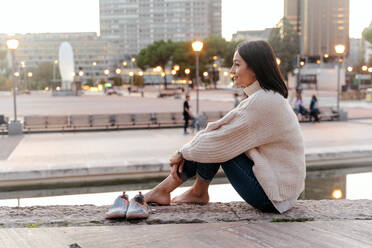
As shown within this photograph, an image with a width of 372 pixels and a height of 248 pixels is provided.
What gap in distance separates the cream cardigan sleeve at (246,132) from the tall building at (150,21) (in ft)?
602

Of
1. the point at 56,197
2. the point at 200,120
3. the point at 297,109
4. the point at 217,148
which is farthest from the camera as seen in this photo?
the point at 297,109

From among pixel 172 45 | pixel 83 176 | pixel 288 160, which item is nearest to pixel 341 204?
pixel 288 160

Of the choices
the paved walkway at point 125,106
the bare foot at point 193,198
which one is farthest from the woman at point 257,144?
the paved walkway at point 125,106

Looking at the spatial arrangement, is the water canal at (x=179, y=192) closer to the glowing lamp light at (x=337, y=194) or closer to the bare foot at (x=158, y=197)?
the glowing lamp light at (x=337, y=194)

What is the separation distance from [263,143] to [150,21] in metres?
188

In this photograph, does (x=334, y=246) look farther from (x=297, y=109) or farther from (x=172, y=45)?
(x=172, y=45)

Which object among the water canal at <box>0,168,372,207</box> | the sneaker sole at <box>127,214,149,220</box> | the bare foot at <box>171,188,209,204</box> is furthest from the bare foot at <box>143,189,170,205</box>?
the water canal at <box>0,168,372,207</box>

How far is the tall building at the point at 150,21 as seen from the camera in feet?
610

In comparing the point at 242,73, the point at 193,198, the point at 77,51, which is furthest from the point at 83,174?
the point at 77,51

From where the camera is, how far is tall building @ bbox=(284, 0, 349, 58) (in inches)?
5202

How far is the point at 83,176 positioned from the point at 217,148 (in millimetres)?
5567

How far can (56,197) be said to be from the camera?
297 inches

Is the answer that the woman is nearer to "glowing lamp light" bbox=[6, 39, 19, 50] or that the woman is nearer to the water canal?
the water canal

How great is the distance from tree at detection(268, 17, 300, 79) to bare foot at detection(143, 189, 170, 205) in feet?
267
